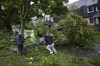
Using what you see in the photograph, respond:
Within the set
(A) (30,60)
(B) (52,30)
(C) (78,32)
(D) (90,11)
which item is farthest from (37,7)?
(D) (90,11)

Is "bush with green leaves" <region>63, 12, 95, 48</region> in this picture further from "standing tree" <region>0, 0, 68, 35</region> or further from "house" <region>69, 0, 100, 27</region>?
"house" <region>69, 0, 100, 27</region>

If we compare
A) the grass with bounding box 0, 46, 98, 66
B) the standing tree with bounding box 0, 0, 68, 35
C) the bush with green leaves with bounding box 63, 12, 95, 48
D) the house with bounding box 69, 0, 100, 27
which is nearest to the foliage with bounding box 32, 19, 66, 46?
the bush with green leaves with bounding box 63, 12, 95, 48

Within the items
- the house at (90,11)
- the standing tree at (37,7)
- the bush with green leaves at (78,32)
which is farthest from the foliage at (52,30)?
the house at (90,11)

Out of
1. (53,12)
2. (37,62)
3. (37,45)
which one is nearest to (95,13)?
(53,12)

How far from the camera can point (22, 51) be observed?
18.8 meters

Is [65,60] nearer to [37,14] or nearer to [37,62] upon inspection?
[37,62]

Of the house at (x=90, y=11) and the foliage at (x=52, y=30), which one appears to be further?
the house at (x=90, y=11)

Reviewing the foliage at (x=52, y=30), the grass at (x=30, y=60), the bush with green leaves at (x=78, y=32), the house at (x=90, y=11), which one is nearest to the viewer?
Answer: the grass at (x=30, y=60)

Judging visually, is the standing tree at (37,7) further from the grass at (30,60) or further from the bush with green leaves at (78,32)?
the grass at (30,60)

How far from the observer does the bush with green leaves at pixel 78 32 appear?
24.6 m

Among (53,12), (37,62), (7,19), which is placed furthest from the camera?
(7,19)

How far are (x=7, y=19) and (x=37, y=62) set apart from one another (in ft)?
67.1

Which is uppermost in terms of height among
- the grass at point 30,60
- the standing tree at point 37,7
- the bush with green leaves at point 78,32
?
the standing tree at point 37,7

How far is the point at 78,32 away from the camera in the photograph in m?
24.7
